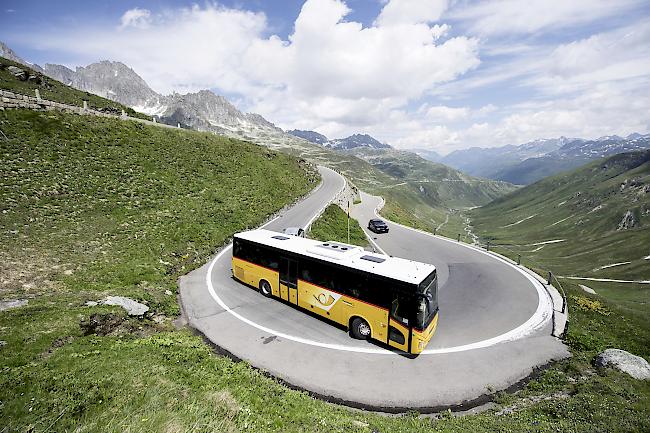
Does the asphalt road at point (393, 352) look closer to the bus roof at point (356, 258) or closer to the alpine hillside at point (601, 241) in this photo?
the bus roof at point (356, 258)

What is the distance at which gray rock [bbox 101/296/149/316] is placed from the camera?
18062 mm

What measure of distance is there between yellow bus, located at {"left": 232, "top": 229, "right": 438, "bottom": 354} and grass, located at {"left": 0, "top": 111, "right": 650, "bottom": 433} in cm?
451

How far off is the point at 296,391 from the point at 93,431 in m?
7.20

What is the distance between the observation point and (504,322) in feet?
65.3

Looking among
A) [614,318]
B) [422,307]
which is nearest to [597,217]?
[614,318]

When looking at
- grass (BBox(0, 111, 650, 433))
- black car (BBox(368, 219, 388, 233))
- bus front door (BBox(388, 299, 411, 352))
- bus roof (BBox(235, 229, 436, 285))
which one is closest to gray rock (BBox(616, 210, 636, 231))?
black car (BBox(368, 219, 388, 233))

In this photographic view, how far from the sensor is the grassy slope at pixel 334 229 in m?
39.4

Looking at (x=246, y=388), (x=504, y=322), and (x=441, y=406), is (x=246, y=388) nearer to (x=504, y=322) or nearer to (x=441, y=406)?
(x=441, y=406)

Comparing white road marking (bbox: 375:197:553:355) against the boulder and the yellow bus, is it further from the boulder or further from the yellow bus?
the boulder

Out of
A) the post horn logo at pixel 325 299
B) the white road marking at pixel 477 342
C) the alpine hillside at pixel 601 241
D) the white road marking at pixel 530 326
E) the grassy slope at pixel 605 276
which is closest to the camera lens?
the grassy slope at pixel 605 276

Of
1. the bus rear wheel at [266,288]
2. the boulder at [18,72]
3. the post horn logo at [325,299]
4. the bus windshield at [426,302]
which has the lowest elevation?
the bus rear wheel at [266,288]

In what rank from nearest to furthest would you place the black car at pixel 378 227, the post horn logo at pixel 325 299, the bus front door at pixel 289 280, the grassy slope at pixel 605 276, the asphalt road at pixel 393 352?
the grassy slope at pixel 605 276 → the asphalt road at pixel 393 352 → the post horn logo at pixel 325 299 → the bus front door at pixel 289 280 → the black car at pixel 378 227

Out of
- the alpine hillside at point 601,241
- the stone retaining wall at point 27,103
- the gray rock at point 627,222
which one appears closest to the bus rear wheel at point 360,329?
the stone retaining wall at point 27,103

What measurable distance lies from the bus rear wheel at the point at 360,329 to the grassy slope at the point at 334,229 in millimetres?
20134
